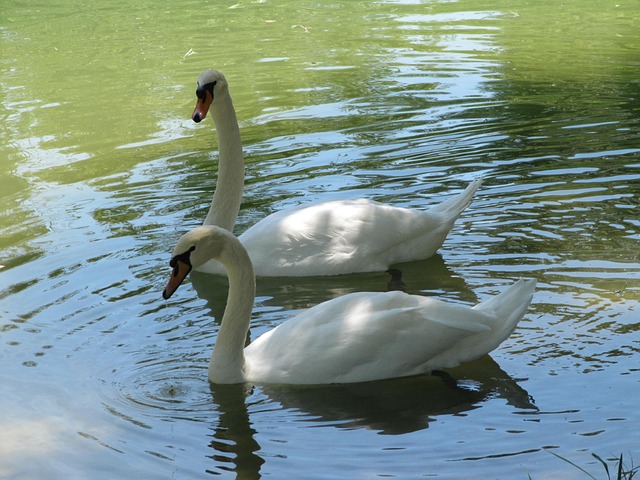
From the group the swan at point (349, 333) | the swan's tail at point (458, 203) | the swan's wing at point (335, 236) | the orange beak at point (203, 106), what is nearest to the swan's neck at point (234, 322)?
the swan at point (349, 333)

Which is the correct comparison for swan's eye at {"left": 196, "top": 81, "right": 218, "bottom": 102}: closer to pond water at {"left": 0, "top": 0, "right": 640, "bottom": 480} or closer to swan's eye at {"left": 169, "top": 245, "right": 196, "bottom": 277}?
pond water at {"left": 0, "top": 0, "right": 640, "bottom": 480}

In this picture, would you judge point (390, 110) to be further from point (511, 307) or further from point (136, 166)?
point (511, 307)

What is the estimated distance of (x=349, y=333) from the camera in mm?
5742

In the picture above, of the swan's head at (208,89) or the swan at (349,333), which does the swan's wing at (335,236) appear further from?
the swan at (349,333)

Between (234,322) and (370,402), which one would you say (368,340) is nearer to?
(370,402)

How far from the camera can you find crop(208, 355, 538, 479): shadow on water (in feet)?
17.5

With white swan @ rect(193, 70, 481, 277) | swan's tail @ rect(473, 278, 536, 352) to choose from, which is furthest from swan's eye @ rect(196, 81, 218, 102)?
swan's tail @ rect(473, 278, 536, 352)

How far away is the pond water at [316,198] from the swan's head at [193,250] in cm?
63

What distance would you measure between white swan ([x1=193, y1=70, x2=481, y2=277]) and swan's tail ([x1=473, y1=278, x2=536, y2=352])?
5.90 feet

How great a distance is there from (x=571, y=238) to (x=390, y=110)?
5.18 meters

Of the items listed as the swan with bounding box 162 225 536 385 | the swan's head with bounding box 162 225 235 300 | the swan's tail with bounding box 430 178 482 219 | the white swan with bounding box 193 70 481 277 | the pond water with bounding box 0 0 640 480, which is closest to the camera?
the pond water with bounding box 0 0 640 480

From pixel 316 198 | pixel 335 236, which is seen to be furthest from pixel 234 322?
pixel 316 198

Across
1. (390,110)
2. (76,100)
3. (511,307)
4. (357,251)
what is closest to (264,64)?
(76,100)

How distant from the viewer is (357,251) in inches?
300
